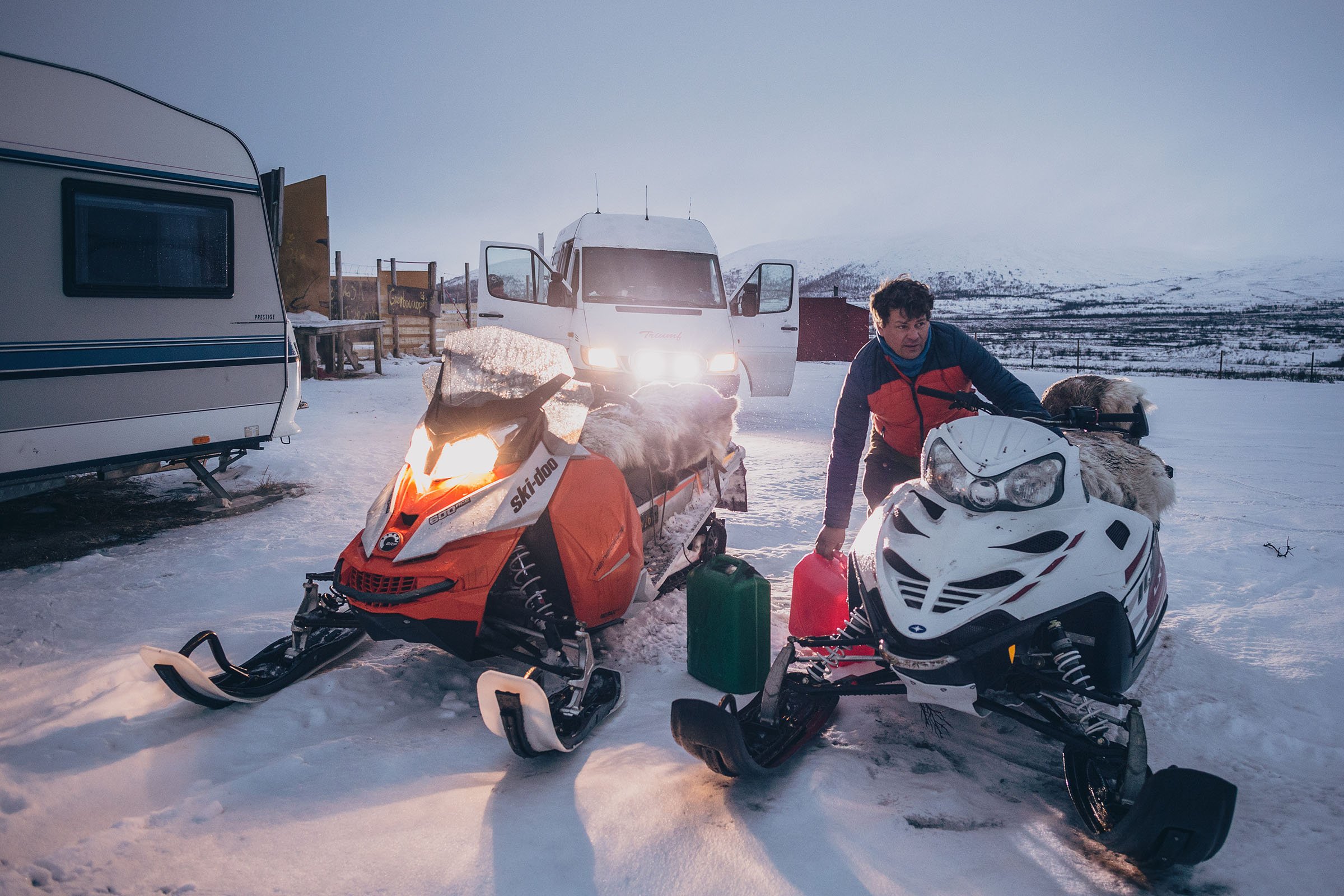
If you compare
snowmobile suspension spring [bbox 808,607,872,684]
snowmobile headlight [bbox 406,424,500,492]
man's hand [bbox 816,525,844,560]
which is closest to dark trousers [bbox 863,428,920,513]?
man's hand [bbox 816,525,844,560]

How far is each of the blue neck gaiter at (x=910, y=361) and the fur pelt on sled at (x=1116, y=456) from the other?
29.3 inches

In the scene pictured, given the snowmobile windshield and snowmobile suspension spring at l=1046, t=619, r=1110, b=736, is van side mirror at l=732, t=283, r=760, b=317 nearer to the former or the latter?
the snowmobile windshield

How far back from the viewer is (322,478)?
7.14 meters

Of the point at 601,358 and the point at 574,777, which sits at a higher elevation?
the point at 601,358

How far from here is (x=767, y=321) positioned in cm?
944

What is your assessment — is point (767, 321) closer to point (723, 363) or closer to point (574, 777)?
point (723, 363)

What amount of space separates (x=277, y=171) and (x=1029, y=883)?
7523mm

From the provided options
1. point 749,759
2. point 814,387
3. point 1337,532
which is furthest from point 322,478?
point 814,387

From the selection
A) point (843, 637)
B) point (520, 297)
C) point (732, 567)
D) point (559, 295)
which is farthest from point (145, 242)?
point (843, 637)

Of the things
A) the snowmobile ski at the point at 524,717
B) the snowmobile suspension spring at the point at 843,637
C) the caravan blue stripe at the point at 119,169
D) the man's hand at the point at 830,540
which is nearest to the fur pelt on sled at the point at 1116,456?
the man's hand at the point at 830,540

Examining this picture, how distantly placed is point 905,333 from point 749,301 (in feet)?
20.2

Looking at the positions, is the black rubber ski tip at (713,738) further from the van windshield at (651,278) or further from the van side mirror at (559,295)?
the van side mirror at (559,295)

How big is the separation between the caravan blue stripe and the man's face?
5611 mm

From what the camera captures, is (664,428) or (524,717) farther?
(664,428)
